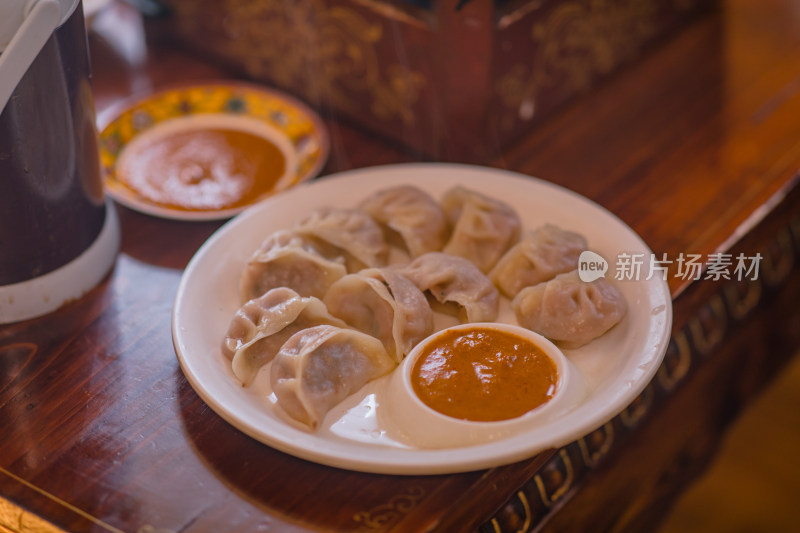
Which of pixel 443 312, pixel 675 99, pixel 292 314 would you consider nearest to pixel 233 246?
pixel 292 314

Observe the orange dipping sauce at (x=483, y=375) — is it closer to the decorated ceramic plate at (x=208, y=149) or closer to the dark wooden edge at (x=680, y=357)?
the dark wooden edge at (x=680, y=357)

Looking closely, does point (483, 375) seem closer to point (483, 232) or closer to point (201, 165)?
point (483, 232)

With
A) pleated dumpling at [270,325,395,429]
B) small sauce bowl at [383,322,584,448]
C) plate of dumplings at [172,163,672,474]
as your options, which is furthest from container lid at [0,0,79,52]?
small sauce bowl at [383,322,584,448]

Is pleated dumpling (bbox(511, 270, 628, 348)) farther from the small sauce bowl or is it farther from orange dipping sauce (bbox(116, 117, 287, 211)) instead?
orange dipping sauce (bbox(116, 117, 287, 211))

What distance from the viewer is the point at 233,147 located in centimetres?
207

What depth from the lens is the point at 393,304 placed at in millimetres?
1461

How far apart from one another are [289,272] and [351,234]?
0.14m

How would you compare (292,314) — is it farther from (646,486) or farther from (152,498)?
(646,486)

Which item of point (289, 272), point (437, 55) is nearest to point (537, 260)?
point (289, 272)

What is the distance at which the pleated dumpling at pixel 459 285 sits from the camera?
1493 millimetres

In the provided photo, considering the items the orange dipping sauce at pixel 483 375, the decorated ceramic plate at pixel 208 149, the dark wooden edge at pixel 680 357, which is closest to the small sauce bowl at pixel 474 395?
the orange dipping sauce at pixel 483 375

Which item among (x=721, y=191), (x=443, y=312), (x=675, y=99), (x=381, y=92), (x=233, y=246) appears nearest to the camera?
(x=443, y=312)

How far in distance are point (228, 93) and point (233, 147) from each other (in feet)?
0.60

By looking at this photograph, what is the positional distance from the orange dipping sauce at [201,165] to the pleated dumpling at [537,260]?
604 mm
